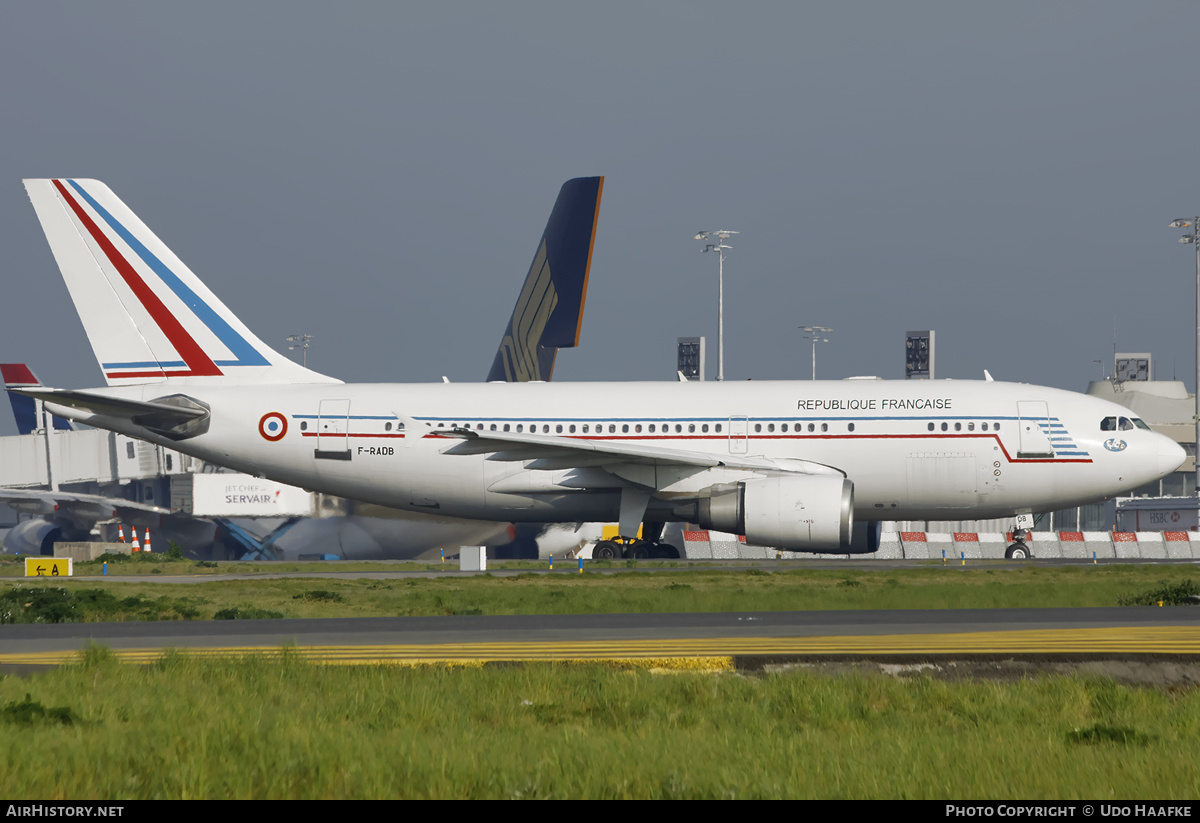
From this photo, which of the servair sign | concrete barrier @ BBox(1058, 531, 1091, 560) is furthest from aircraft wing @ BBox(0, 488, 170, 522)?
concrete barrier @ BBox(1058, 531, 1091, 560)

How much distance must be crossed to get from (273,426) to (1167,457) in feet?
70.1

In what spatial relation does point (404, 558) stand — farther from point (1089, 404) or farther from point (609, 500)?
point (1089, 404)

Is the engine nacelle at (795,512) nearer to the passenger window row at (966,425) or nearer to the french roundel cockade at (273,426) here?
the passenger window row at (966,425)

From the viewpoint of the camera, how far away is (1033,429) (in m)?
28.2

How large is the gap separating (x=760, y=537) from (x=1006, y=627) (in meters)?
12.9

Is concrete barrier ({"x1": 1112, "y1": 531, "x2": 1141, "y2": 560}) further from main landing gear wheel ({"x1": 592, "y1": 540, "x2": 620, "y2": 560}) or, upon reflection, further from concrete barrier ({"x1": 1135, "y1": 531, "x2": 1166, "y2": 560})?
main landing gear wheel ({"x1": 592, "y1": 540, "x2": 620, "y2": 560})

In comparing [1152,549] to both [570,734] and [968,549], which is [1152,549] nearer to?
[968,549]

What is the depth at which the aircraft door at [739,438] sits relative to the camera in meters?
28.6

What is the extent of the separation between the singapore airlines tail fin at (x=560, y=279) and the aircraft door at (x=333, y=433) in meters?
17.5

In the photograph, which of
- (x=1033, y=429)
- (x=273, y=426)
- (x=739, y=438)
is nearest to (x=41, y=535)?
(x=273, y=426)

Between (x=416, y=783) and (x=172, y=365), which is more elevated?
(x=172, y=365)

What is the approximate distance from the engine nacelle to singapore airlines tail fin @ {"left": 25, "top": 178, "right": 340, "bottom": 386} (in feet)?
43.4

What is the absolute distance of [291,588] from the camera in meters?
23.2

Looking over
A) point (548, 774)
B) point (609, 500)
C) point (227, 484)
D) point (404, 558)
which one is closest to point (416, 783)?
point (548, 774)
